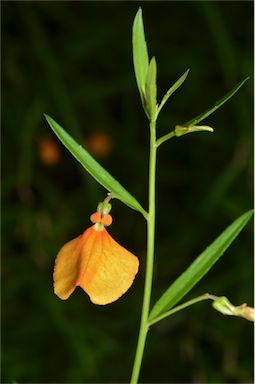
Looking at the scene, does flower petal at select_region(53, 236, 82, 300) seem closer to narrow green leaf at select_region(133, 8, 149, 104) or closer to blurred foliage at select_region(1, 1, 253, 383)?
narrow green leaf at select_region(133, 8, 149, 104)

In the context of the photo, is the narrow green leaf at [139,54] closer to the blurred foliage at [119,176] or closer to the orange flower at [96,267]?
the orange flower at [96,267]

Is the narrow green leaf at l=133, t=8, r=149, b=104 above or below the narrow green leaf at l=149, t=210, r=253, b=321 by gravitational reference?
above

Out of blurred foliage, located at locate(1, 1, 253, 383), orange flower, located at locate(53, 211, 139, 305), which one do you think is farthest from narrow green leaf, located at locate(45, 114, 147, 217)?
blurred foliage, located at locate(1, 1, 253, 383)

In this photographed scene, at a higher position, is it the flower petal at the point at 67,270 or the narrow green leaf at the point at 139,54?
the narrow green leaf at the point at 139,54

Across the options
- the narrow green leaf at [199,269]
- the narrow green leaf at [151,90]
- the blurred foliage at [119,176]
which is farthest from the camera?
the blurred foliage at [119,176]

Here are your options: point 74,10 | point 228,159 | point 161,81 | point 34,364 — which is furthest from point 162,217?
point 74,10

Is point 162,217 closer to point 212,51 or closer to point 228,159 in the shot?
point 228,159

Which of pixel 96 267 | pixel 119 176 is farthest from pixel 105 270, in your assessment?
pixel 119 176

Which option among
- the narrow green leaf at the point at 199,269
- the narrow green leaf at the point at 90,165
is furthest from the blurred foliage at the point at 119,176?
the narrow green leaf at the point at 90,165
